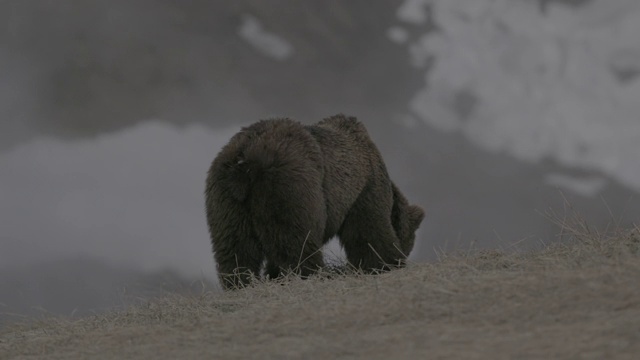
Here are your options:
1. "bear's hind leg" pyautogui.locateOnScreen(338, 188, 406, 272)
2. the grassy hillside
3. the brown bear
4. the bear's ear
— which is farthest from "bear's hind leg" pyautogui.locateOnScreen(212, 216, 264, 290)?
the bear's ear

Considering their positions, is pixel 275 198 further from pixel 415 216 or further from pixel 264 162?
pixel 415 216

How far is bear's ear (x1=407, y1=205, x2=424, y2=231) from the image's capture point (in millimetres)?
10867

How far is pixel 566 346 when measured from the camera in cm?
423

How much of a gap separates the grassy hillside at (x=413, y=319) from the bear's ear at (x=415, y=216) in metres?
3.41

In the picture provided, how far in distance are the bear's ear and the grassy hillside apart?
341 centimetres

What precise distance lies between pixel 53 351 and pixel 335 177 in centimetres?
344

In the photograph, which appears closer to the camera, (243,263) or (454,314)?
(454,314)

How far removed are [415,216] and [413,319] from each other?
5.78 m

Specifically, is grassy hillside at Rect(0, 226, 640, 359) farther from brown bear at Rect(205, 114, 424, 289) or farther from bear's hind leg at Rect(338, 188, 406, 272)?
bear's hind leg at Rect(338, 188, 406, 272)

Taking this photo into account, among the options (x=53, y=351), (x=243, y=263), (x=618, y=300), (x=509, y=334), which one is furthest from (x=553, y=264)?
(x=53, y=351)

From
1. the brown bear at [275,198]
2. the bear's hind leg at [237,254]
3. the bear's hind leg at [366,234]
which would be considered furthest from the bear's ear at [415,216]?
the bear's hind leg at [237,254]

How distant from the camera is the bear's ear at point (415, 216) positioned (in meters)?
10.9

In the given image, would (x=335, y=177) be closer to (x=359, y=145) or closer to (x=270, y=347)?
(x=359, y=145)

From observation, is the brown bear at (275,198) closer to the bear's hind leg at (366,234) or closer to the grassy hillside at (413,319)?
the bear's hind leg at (366,234)
